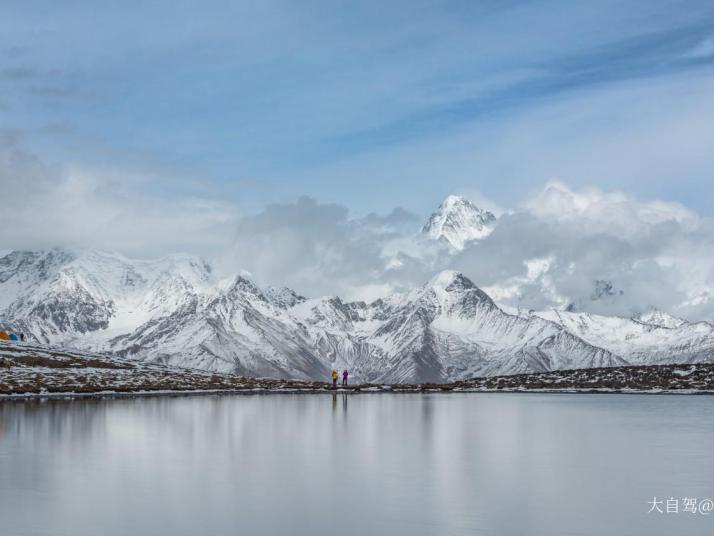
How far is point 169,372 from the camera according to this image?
120 m

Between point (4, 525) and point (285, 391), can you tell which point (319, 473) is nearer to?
point (4, 525)

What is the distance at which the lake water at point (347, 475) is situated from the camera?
2344 centimetres

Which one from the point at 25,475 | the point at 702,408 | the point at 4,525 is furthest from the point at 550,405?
the point at 4,525

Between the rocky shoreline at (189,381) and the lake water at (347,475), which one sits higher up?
the rocky shoreline at (189,381)
